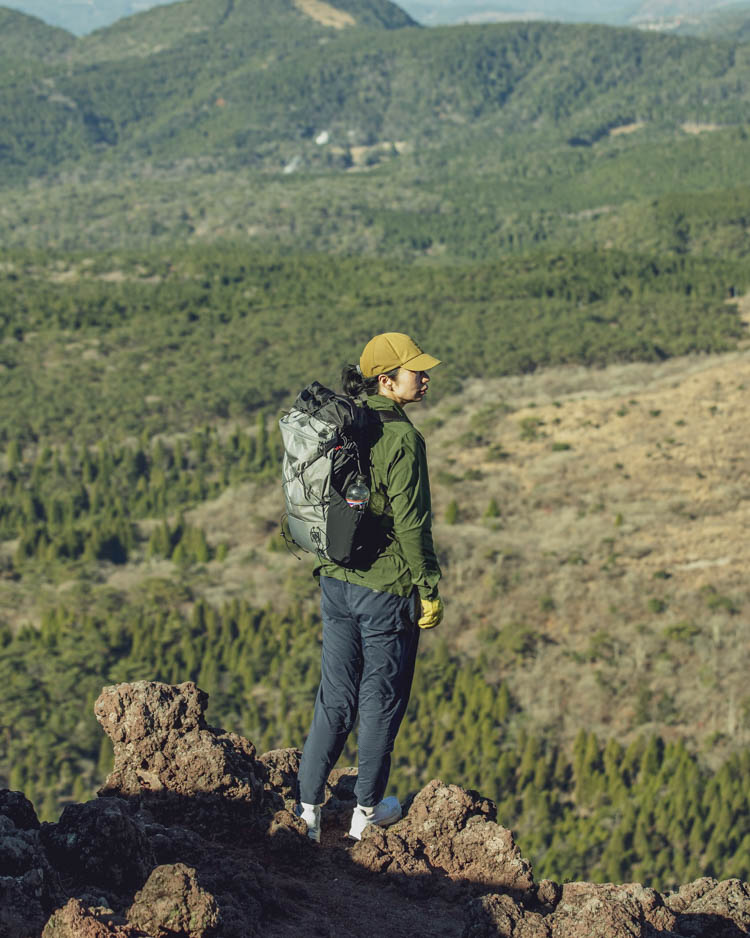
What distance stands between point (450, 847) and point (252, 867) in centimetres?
172

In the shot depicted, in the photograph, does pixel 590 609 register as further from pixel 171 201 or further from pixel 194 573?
pixel 171 201

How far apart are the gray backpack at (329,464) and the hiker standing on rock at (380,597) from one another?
0.13 meters

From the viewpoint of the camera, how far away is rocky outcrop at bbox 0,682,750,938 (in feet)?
21.5

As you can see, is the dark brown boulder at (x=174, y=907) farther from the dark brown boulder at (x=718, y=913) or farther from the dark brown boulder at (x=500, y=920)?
the dark brown boulder at (x=718, y=913)

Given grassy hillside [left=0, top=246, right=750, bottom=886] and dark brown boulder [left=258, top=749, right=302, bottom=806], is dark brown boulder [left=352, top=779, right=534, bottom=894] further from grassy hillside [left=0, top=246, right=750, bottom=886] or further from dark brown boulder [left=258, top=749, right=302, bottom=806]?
grassy hillside [left=0, top=246, right=750, bottom=886]

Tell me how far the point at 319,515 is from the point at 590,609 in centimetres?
3638

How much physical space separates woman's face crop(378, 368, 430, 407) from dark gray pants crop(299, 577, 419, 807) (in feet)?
4.52

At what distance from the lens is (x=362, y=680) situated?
27.7 ft

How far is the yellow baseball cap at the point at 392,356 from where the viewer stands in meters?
8.06

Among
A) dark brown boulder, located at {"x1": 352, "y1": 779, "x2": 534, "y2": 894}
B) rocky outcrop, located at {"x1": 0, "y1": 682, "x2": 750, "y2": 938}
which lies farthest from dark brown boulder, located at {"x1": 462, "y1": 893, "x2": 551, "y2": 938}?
dark brown boulder, located at {"x1": 352, "y1": 779, "x2": 534, "y2": 894}

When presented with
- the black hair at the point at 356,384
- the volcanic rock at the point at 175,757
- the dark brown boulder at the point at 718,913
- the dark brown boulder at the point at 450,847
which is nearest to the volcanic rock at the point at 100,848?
the volcanic rock at the point at 175,757

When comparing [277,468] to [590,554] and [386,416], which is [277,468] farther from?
[386,416]

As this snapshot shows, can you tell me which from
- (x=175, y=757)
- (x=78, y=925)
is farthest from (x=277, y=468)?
(x=78, y=925)

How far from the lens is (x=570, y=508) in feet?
165
